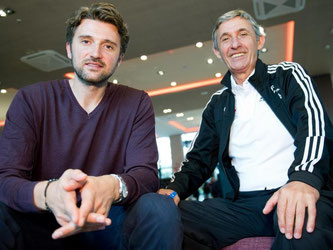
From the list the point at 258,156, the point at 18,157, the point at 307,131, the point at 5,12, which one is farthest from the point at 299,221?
the point at 5,12

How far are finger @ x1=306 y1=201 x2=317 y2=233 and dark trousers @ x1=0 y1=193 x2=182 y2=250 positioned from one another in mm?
398

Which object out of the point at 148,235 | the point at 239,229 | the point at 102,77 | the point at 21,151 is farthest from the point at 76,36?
the point at 239,229


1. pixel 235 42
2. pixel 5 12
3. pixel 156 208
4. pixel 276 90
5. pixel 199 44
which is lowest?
pixel 156 208

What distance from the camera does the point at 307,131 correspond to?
124 cm

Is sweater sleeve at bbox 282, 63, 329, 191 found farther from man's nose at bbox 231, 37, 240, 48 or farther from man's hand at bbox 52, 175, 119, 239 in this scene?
man's hand at bbox 52, 175, 119, 239

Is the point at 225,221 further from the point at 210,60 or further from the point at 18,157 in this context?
the point at 210,60

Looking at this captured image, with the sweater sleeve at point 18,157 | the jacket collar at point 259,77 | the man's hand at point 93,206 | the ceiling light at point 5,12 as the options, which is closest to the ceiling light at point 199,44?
the ceiling light at point 5,12

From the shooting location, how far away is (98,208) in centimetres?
85

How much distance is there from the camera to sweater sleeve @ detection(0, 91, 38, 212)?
3.05 feet

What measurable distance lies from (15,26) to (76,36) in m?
3.88

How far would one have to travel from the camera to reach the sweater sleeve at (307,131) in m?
1.08

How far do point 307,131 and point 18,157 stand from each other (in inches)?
43.8

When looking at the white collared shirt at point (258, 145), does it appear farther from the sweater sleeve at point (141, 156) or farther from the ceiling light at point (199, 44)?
the ceiling light at point (199, 44)

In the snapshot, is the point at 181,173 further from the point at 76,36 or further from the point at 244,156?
the point at 76,36
